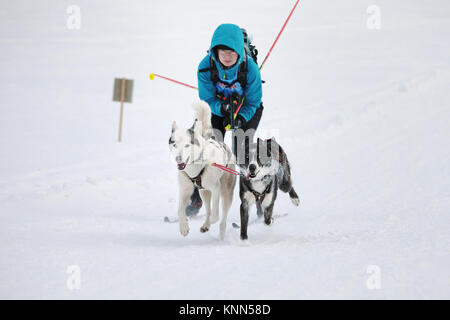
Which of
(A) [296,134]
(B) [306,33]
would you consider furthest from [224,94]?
(B) [306,33]

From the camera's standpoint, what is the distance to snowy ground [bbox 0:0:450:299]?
8.54 feet

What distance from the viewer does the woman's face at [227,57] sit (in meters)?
3.53

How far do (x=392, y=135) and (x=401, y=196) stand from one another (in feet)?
9.37

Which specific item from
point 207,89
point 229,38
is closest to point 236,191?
point 207,89

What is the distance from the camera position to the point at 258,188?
332 centimetres

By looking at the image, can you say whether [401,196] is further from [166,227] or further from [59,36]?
[59,36]

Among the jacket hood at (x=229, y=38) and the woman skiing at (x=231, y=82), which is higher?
the jacket hood at (x=229, y=38)

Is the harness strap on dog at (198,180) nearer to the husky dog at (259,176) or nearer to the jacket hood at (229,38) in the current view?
the husky dog at (259,176)

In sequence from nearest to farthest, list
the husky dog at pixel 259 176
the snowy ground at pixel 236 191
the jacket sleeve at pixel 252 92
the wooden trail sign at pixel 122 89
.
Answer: the snowy ground at pixel 236 191 < the husky dog at pixel 259 176 < the jacket sleeve at pixel 252 92 < the wooden trail sign at pixel 122 89

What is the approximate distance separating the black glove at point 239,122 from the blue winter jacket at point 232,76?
28 millimetres

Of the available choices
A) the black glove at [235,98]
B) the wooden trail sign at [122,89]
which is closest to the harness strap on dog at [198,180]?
the black glove at [235,98]

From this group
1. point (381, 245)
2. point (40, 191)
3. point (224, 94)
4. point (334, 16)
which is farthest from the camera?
point (334, 16)

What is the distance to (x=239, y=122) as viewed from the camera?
12.3 ft

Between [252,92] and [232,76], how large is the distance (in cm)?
24
